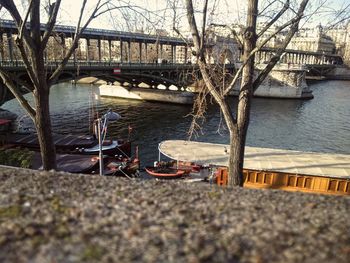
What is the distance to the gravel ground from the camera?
4.09 m

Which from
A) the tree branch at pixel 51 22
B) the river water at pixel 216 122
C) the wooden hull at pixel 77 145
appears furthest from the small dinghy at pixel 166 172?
the tree branch at pixel 51 22

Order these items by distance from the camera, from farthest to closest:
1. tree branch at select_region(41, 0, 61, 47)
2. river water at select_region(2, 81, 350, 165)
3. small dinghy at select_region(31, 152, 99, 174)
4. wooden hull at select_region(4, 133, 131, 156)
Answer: river water at select_region(2, 81, 350, 165) → wooden hull at select_region(4, 133, 131, 156) → small dinghy at select_region(31, 152, 99, 174) → tree branch at select_region(41, 0, 61, 47)

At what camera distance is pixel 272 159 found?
16844mm

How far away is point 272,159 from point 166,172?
5.79 m

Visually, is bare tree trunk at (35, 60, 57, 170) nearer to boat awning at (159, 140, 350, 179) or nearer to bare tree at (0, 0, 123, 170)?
bare tree at (0, 0, 123, 170)

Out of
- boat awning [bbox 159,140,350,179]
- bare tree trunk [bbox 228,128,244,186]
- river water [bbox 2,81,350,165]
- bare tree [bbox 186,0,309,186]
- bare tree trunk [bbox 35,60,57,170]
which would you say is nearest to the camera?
bare tree [bbox 186,0,309,186]

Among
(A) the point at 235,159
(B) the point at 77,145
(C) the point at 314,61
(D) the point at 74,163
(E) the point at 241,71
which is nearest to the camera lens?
(E) the point at 241,71

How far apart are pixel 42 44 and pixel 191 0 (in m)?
4.64

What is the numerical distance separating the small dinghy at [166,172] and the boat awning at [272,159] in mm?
1153

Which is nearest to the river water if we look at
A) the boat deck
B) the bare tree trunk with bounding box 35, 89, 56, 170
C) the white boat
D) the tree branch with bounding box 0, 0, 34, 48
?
the white boat

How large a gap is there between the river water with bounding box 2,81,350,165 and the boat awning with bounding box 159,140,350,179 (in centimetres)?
549

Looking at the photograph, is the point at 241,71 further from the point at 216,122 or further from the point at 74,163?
the point at 216,122

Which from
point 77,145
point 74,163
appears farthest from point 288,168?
point 77,145

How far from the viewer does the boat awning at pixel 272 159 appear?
15602 millimetres
